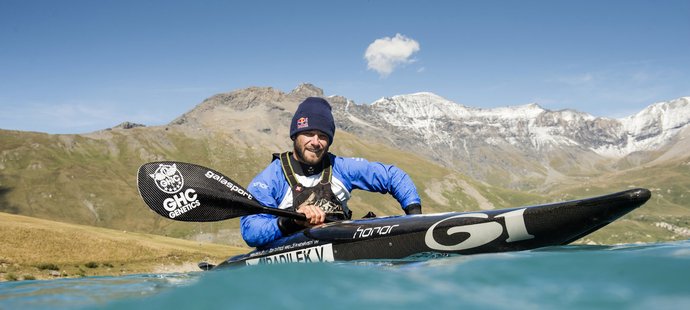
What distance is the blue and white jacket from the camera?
9.23 m

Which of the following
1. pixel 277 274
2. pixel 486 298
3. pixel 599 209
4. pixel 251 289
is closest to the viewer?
pixel 486 298

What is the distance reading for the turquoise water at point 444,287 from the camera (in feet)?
15.4

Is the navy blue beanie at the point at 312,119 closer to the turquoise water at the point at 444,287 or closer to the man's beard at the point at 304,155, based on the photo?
the man's beard at the point at 304,155

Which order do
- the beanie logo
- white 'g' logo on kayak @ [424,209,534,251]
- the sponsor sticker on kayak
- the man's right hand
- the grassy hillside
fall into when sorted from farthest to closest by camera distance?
1. the grassy hillside
2. the beanie logo
3. the man's right hand
4. the sponsor sticker on kayak
5. white 'g' logo on kayak @ [424,209,534,251]

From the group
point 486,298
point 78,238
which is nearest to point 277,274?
point 486,298

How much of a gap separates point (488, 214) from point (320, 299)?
11.3 feet

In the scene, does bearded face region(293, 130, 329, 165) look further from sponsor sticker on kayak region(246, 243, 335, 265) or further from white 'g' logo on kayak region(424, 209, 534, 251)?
white 'g' logo on kayak region(424, 209, 534, 251)

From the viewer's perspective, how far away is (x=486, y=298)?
15.9 ft

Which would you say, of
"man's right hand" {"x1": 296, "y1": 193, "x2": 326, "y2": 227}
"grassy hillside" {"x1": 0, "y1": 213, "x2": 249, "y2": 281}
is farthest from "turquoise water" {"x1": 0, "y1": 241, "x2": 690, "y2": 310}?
"grassy hillside" {"x1": 0, "y1": 213, "x2": 249, "y2": 281}

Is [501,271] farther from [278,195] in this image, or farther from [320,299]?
[278,195]

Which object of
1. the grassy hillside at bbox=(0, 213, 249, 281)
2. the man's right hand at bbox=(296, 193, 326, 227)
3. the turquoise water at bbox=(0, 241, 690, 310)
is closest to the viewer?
the turquoise water at bbox=(0, 241, 690, 310)

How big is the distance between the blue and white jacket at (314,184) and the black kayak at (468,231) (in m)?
0.94

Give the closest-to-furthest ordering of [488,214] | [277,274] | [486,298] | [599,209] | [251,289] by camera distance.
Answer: [486,298] < [251,289] < [277,274] < [599,209] < [488,214]

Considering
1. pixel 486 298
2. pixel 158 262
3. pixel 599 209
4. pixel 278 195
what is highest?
pixel 278 195
